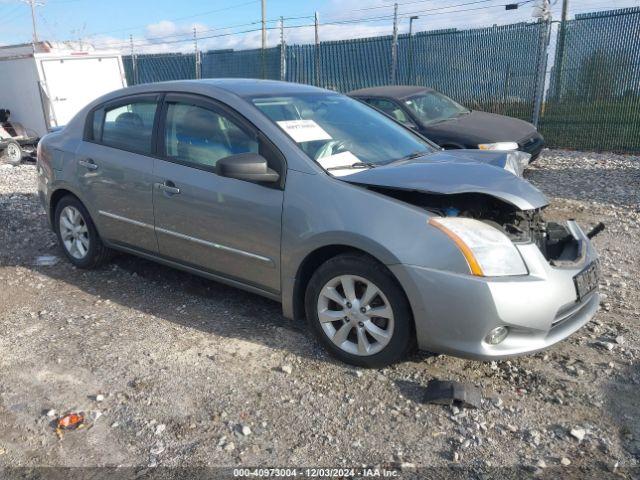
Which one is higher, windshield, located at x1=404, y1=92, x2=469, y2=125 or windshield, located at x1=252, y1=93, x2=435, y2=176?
windshield, located at x1=252, y1=93, x2=435, y2=176

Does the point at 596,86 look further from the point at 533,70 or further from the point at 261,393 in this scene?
the point at 261,393

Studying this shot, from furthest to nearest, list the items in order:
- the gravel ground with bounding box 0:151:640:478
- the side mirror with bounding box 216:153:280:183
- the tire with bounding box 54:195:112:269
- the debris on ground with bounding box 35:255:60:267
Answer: the debris on ground with bounding box 35:255:60:267, the tire with bounding box 54:195:112:269, the side mirror with bounding box 216:153:280:183, the gravel ground with bounding box 0:151:640:478

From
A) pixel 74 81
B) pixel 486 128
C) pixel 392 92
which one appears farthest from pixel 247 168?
pixel 74 81

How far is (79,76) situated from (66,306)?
10.5 meters

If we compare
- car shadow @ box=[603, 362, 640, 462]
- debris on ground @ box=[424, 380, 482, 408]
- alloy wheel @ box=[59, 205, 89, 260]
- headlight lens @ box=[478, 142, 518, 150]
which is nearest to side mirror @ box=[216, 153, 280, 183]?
debris on ground @ box=[424, 380, 482, 408]

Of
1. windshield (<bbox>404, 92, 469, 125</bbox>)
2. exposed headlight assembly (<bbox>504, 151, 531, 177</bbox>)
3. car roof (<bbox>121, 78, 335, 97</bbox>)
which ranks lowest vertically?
windshield (<bbox>404, 92, 469, 125</bbox>)

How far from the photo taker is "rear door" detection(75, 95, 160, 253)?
4.61 m

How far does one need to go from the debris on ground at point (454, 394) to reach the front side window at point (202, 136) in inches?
73.6

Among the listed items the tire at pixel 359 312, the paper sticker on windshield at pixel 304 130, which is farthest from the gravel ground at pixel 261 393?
the paper sticker on windshield at pixel 304 130

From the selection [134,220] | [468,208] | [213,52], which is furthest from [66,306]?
[213,52]

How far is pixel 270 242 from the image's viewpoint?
12.6 feet

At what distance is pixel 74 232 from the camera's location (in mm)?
5469

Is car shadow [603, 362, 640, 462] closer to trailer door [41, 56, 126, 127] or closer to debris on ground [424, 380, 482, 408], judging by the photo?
debris on ground [424, 380, 482, 408]

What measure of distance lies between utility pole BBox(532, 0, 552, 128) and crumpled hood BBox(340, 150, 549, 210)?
1028 cm
